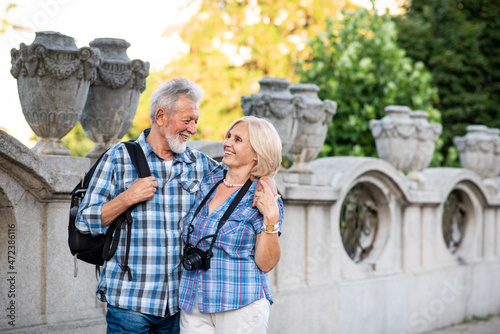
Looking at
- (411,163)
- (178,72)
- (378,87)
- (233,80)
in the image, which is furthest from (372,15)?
(178,72)

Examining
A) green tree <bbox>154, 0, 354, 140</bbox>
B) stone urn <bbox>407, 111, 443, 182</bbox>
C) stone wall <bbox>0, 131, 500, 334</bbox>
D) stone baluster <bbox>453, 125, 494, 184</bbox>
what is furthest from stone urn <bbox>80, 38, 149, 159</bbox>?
green tree <bbox>154, 0, 354, 140</bbox>

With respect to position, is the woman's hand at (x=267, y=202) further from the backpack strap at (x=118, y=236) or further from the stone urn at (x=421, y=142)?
the stone urn at (x=421, y=142)

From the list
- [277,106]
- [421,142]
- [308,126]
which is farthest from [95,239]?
[421,142]

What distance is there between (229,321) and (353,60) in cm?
953

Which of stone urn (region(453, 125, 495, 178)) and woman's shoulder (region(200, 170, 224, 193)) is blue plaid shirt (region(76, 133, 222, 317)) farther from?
stone urn (region(453, 125, 495, 178))

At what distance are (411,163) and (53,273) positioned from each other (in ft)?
16.4

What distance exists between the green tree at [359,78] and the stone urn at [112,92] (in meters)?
7.14

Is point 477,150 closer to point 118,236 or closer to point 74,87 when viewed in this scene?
point 74,87

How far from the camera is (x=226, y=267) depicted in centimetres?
312

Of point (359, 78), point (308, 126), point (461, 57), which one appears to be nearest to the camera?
point (308, 126)

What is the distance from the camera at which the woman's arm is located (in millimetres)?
3070

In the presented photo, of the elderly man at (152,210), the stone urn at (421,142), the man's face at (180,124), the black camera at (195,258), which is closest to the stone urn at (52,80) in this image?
the elderly man at (152,210)

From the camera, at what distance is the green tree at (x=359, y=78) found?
1184 cm

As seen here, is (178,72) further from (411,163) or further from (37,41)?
(37,41)
